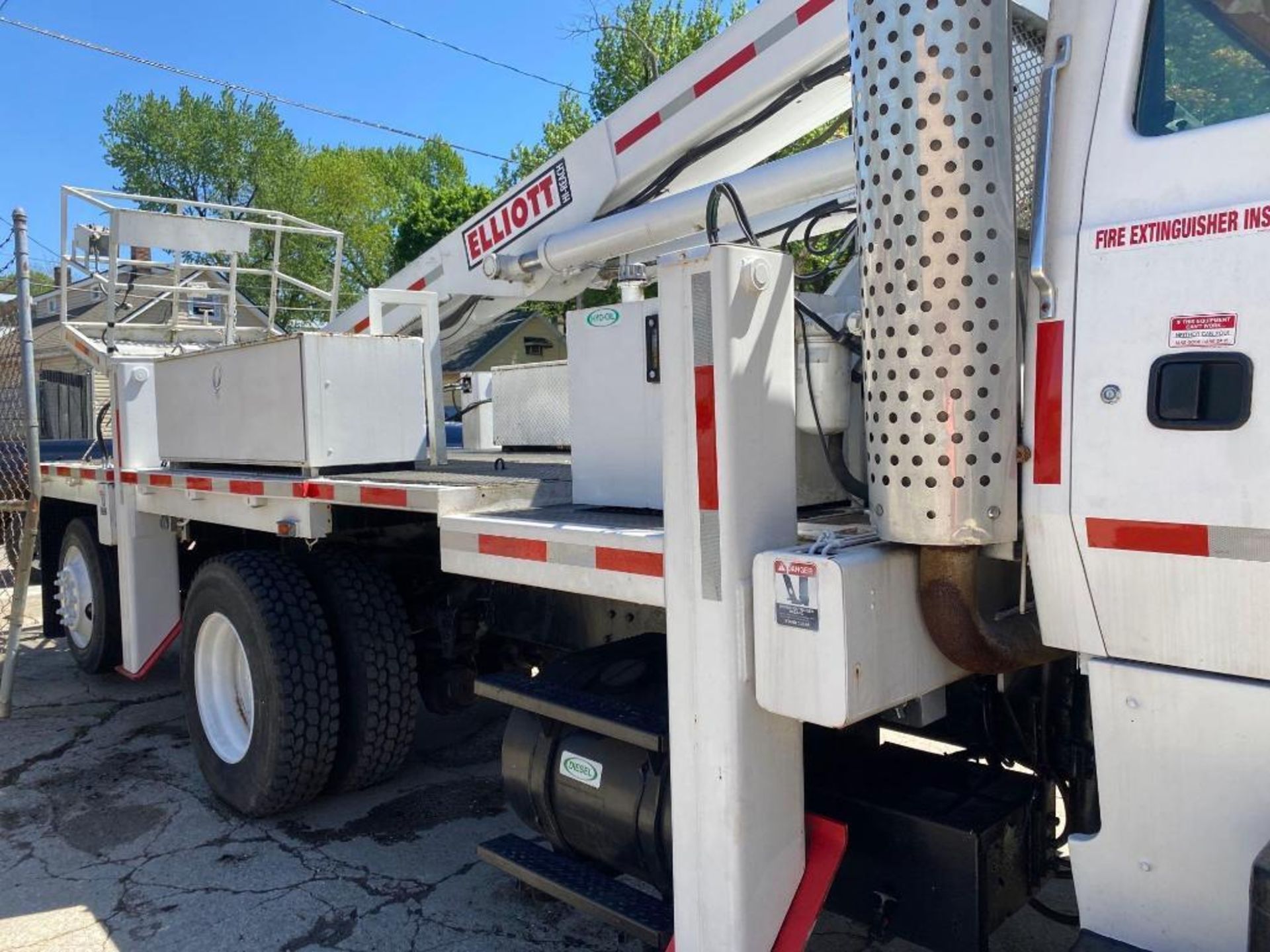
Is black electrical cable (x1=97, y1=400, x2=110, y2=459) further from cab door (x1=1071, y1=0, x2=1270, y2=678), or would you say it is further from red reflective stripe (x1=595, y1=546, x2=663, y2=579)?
cab door (x1=1071, y1=0, x2=1270, y2=678)

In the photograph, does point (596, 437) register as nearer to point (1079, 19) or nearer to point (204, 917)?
point (1079, 19)

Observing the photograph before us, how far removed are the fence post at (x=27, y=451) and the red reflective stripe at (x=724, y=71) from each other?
12.4ft

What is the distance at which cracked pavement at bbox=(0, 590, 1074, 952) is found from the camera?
3.28 metres

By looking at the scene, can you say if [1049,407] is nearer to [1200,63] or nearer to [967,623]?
[967,623]

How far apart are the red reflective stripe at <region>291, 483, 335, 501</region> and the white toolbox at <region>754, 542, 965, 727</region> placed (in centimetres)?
197

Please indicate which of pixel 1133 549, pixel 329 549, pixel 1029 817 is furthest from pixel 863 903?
pixel 329 549

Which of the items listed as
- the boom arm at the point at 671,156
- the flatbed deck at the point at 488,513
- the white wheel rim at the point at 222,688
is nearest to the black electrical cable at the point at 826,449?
the flatbed deck at the point at 488,513

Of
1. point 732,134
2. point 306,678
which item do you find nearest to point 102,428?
point 306,678

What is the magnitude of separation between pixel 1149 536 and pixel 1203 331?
1.23 feet

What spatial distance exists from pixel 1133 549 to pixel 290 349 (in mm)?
2999

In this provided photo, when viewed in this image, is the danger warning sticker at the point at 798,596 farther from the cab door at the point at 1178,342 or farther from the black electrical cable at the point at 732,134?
Answer: the black electrical cable at the point at 732,134

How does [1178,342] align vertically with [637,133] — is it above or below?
below

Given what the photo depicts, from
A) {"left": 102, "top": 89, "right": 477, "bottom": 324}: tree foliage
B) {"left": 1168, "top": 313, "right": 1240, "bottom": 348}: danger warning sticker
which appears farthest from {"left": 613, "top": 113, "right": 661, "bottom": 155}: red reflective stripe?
{"left": 102, "top": 89, "right": 477, "bottom": 324}: tree foliage

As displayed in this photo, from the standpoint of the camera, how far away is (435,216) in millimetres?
27266
